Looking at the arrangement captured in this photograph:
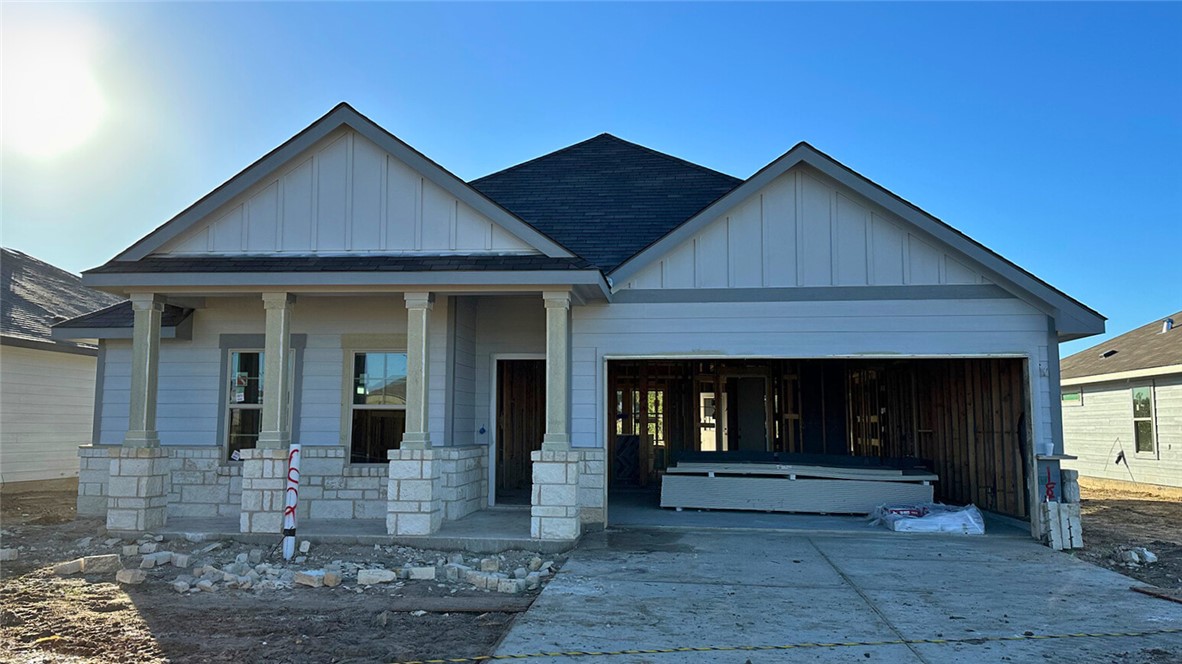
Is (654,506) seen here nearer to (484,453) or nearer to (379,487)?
(484,453)

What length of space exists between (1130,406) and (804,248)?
12.8 metres

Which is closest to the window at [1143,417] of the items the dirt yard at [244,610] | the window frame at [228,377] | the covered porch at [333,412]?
the dirt yard at [244,610]

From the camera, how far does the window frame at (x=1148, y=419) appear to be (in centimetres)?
1725

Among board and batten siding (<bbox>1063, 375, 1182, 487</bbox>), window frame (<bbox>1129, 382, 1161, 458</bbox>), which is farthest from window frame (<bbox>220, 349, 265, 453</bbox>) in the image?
window frame (<bbox>1129, 382, 1161, 458</bbox>)

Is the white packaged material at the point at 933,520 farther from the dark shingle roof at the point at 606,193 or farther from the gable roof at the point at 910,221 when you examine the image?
the dark shingle roof at the point at 606,193

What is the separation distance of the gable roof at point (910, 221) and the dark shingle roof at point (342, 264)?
53.6 inches

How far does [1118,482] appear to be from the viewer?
19000 mm

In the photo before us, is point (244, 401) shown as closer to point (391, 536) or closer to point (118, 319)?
point (118, 319)

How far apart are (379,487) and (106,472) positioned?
410 centimetres

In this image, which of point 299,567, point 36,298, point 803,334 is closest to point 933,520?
point 803,334

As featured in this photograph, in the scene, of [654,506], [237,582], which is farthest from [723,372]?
[237,582]

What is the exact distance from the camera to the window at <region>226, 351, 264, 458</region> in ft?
36.3

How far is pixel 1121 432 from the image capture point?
749 inches

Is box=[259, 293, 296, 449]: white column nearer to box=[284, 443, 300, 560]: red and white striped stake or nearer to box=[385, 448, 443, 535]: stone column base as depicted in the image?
box=[284, 443, 300, 560]: red and white striped stake
